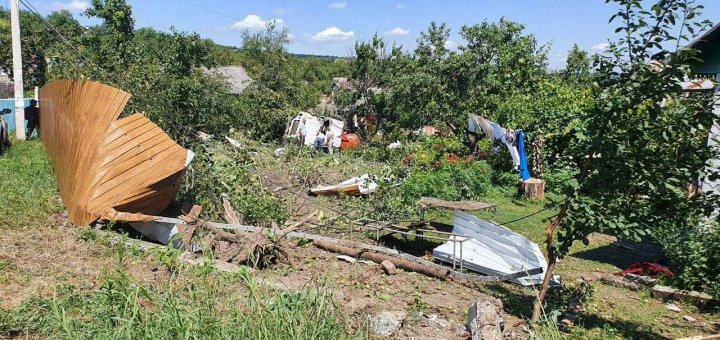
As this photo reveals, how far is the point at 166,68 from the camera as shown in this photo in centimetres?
1562

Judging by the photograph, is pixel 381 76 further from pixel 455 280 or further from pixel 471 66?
pixel 455 280

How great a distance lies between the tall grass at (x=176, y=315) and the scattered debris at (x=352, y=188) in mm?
7052

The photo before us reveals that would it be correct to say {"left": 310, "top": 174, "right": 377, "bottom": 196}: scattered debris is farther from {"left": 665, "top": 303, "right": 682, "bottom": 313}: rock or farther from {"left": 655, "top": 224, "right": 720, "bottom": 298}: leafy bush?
{"left": 665, "top": 303, "right": 682, "bottom": 313}: rock

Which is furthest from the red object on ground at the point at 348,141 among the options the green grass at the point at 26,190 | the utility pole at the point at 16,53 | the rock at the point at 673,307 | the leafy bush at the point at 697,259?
the rock at the point at 673,307

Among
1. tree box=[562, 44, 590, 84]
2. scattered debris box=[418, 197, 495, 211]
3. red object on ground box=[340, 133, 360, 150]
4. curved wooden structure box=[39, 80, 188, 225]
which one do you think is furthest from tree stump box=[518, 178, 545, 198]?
tree box=[562, 44, 590, 84]

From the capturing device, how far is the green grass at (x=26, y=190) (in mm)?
6921

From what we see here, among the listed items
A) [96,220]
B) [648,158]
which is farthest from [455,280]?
[96,220]

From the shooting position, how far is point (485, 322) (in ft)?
15.9

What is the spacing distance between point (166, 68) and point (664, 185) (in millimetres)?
13775

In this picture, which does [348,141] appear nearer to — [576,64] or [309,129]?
[309,129]

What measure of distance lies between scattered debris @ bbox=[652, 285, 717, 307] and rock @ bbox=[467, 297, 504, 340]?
10.9ft

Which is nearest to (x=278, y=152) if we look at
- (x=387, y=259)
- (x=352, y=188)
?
(x=352, y=188)

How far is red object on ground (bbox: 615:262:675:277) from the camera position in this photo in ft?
26.3

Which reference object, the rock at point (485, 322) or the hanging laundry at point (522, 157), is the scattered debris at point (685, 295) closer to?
the rock at point (485, 322)
